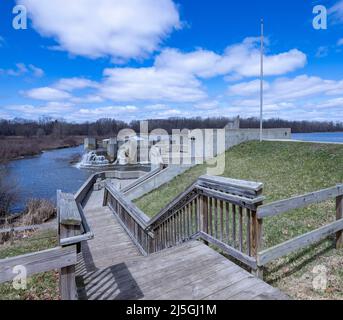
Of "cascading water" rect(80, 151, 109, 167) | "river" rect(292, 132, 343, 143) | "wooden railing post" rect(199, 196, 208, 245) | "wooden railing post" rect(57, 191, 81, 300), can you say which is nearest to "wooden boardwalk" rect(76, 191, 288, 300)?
"wooden railing post" rect(199, 196, 208, 245)

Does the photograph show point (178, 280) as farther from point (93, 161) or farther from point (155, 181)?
point (93, 161)

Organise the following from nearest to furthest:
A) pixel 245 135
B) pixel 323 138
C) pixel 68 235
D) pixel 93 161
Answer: pixel 68 235 < pixel 323 138 < pixel 245 135 < pixel 93 161

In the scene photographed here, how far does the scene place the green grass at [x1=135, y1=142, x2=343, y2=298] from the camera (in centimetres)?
348

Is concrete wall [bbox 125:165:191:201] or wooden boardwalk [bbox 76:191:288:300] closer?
wooden boardwalk [bbox 76:191:288:300]

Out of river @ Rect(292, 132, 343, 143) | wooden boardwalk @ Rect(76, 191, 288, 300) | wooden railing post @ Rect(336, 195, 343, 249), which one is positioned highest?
river @ Rect(292, 132, 343, 143)

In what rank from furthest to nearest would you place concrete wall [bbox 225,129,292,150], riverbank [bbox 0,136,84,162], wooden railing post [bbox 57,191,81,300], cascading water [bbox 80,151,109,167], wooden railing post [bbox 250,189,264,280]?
riverbank [bbox 0,136,84,162], cascading water [bbox 80,151,109,167], concrete wall [bbox 225,129,292,150], wooden railing post [bbox 250,189,264,280], wooden railing post [bbox 57,191,81,300]

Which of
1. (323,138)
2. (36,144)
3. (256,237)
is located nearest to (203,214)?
(256,237)

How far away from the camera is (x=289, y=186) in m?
8.12

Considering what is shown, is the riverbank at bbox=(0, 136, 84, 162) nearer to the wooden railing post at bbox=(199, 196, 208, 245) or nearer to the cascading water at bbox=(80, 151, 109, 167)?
the cascading water at bbox=(80, 151, 109, 167)

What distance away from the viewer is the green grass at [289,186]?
3.48 meters

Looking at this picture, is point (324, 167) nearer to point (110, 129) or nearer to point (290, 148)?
point (290, 148)

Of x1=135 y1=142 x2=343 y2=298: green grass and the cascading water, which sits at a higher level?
x1=135 y1=142 x2=343 y2=298: green grass

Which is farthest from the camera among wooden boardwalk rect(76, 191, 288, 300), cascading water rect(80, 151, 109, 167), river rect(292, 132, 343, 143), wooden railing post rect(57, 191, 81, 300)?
cascading water rect(80, 151, 109, 167)
